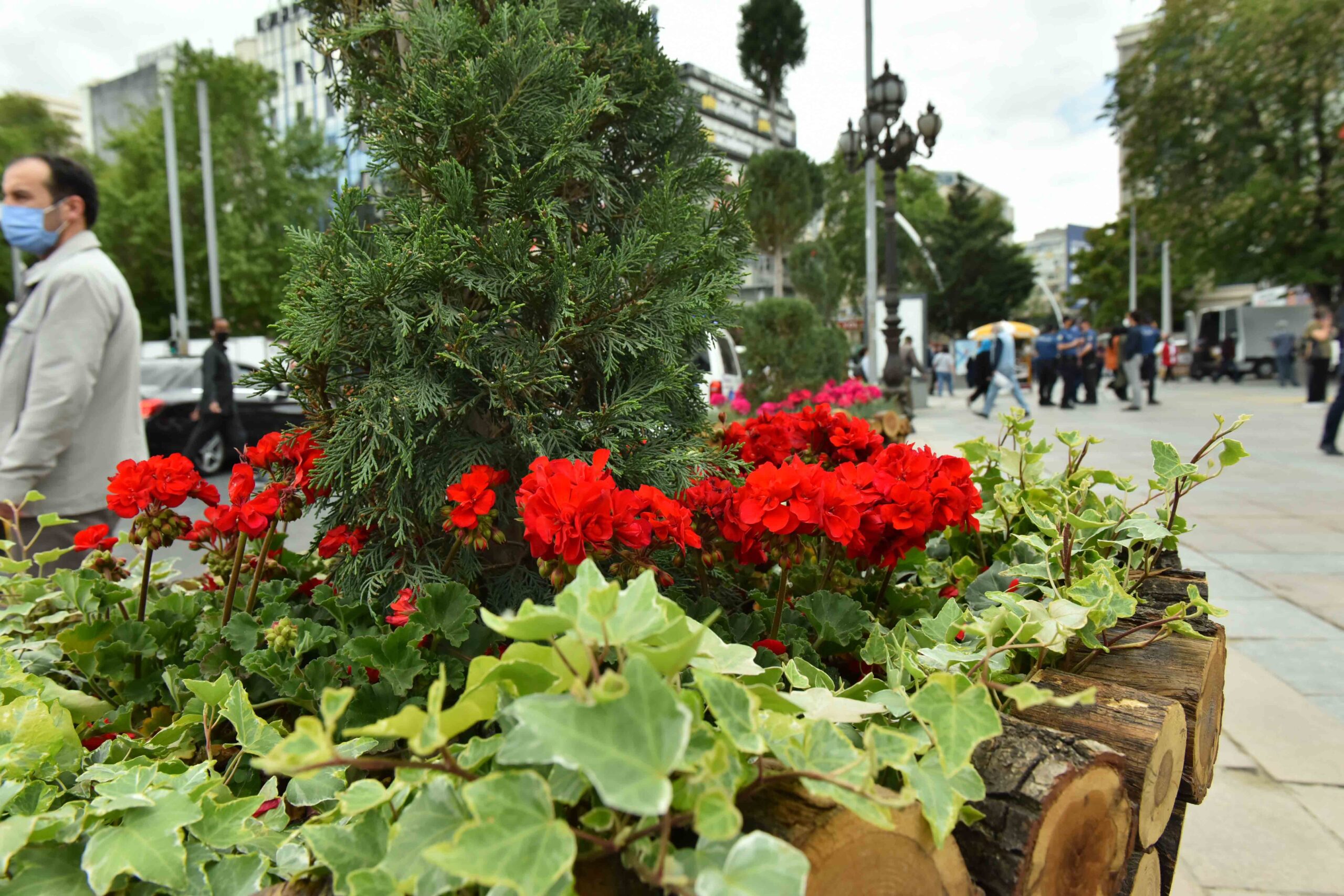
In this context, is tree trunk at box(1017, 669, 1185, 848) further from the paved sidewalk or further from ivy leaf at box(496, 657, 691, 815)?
the paved sidewalk

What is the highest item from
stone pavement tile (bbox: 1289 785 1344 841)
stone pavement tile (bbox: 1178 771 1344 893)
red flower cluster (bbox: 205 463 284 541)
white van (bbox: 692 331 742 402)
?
white van (bbox: 692 331 742 402)

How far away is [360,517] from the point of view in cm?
155

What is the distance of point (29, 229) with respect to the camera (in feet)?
9.09

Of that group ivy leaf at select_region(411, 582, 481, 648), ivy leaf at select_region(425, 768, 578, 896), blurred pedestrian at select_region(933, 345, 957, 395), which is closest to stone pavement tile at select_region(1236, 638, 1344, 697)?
ivy leaf at select_region(411, 582, 481, 648)

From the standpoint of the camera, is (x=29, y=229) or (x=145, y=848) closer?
(x=145, y=848)

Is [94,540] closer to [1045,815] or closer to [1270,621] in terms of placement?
[1045,815]

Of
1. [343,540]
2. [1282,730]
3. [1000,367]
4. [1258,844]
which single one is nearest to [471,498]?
[343,540]

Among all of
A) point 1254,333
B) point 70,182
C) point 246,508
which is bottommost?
point 246,508

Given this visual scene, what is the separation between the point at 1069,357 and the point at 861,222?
2130 cm

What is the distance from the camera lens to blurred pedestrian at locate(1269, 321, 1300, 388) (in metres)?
22.3

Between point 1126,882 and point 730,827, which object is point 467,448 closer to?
point 730,827

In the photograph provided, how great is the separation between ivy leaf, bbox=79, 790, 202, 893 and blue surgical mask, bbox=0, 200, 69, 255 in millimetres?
2614

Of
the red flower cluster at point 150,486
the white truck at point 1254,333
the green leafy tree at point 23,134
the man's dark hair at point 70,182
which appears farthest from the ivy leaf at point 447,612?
the green leafy tree at point 23,134

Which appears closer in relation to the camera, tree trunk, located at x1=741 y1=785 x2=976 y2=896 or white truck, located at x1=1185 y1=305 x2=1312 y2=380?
tree trunk, located at x1=741 y1=785 x2=976 y2=896
